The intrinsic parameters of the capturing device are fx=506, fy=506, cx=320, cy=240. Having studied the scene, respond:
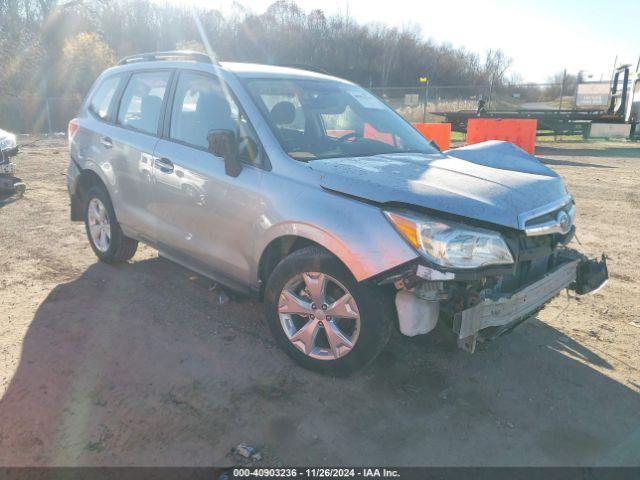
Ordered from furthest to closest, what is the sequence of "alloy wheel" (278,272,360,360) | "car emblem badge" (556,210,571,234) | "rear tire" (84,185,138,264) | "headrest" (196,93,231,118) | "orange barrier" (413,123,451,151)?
1. "orange barrier" (413,123,451,151)
2. "rear tire" (84,185,138,264)
3. "headrest" (196,93,231,118)
4. "car emblem badge" (556,210,571,234)
5. "alloy wheel" (278,272,360,360)

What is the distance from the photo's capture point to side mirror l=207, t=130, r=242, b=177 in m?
3.33

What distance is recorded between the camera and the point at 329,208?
2.98 metres

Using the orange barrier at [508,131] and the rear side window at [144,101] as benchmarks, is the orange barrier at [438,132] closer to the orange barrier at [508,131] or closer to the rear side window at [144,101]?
the orange barrier at [508,131]

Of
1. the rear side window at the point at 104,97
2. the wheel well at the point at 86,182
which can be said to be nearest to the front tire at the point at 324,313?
the wheel well at the point at 86,182

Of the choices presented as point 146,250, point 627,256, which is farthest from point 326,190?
point 627,256

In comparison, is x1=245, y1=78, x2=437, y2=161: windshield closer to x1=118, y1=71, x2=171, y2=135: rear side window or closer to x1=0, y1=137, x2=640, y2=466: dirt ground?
x1=118, y1=71, x2=171, y2=135: rear side window

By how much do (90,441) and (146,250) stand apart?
11.4ft

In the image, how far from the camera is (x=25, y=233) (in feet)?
20.8

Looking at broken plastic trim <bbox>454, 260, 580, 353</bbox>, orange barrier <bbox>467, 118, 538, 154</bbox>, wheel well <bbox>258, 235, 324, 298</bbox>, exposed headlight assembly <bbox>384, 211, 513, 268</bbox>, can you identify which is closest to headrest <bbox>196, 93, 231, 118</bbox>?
wheel well <bbox>258, 235, 324, 298</bbox>

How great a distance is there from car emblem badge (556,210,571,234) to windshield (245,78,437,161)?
1.25 m

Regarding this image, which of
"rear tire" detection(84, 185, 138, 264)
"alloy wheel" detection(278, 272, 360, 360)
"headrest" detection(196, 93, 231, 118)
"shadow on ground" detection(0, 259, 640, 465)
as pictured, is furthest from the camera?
"rear tire" detection(84, 185, 138, 264)

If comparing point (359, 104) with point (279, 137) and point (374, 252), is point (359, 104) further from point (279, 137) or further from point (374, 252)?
point (374, 252)

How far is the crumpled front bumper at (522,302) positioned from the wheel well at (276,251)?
105 centimetres

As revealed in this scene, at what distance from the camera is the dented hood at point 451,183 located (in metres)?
2.78
